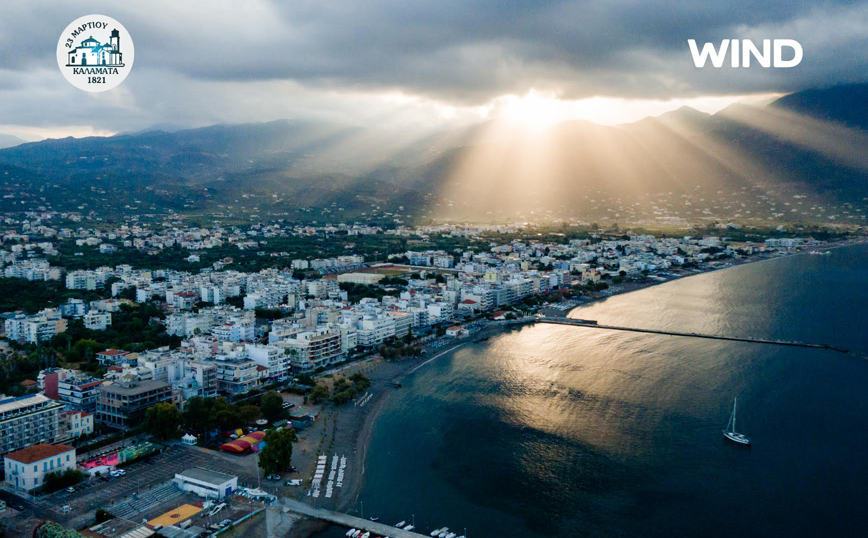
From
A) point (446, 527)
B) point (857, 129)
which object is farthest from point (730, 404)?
point (857, 129)

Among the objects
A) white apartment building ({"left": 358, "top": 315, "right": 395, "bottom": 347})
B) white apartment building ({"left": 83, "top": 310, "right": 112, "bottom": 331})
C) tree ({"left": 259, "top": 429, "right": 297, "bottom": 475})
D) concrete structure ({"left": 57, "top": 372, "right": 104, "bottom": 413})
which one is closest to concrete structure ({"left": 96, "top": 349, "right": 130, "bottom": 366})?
concrete structure ({"left": 57, "top": 372, "right": 104, "bottom": 413})

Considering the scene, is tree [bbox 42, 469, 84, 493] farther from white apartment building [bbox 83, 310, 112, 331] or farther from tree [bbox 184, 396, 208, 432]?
white apartment building [bbox 83, 310, 112, 331]

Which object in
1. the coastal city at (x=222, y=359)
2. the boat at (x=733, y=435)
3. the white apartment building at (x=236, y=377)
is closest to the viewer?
the coastal city at (x=222, y=359)

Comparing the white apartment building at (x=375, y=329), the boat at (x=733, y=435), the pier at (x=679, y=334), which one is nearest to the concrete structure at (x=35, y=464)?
the white apartment building at (x=375, y=329)

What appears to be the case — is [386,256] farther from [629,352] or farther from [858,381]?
[858,381]

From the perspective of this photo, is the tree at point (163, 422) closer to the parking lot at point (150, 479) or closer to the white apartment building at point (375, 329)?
the parking lot at point (150, 479)

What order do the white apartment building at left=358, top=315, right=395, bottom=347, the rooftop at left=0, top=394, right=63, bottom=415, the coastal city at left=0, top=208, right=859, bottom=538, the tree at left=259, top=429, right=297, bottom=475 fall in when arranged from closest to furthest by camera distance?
1. the coastal city at left=0, top=208, right=859, bottom=538
2. the tree at left=259, top=429, right=297, bottom=475
3. the rooftop at left=0, top=394, right=63, bottom=415
4. the white apartment building at left=358, top=315, right=395, bottom=347
